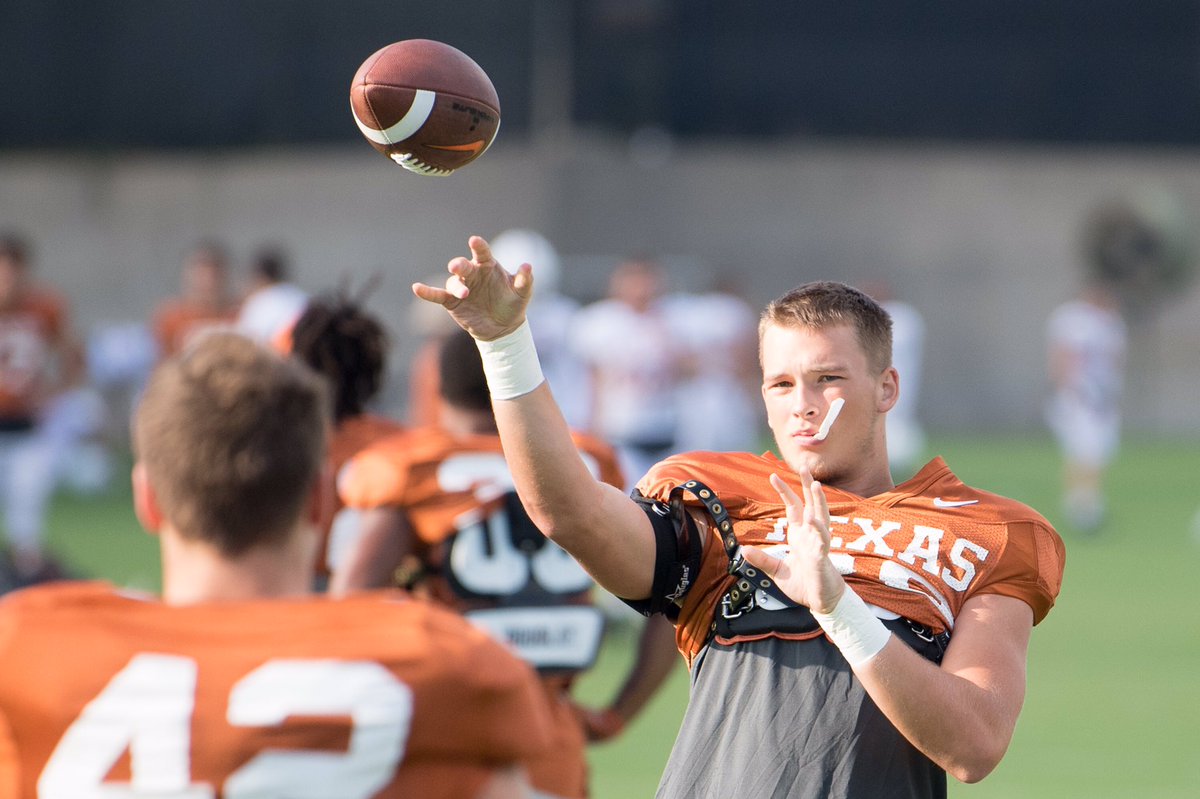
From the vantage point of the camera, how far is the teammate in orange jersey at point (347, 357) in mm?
4621

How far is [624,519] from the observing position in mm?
2816

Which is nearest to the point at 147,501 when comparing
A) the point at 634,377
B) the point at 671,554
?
the point at 671,554

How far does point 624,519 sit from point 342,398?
81.2 inches

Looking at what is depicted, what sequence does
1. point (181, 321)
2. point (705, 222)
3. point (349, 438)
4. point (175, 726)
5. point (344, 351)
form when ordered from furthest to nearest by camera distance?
point (705, 222) → point (181, 321) → point (344, 351) → point (349, 438) → point (175, 726)

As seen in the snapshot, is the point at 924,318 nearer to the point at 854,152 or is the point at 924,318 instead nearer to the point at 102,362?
the point at 854,152

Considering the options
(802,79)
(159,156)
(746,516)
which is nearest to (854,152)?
(802,79)

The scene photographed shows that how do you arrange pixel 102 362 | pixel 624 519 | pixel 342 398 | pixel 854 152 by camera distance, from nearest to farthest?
pixel 624 519 < pixel 342 398 < pixel 102 362 < pixel 854 152

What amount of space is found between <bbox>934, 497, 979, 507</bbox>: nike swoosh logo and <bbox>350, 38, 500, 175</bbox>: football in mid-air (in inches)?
48.5

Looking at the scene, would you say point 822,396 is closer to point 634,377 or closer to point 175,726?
point 175,726

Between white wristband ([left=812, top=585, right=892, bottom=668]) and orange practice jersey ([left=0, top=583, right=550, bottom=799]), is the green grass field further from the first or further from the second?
orange practice jersey ([left=0, top=583, right=550, bottom=799])

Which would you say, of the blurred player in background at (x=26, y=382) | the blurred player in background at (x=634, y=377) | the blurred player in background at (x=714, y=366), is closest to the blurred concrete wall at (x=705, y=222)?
the blurred player in background at (x=714, y=366)

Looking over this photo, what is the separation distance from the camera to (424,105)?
11.2 feet

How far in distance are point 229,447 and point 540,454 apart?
2.46 ft

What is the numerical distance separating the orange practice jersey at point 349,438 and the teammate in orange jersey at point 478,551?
0.07 m
